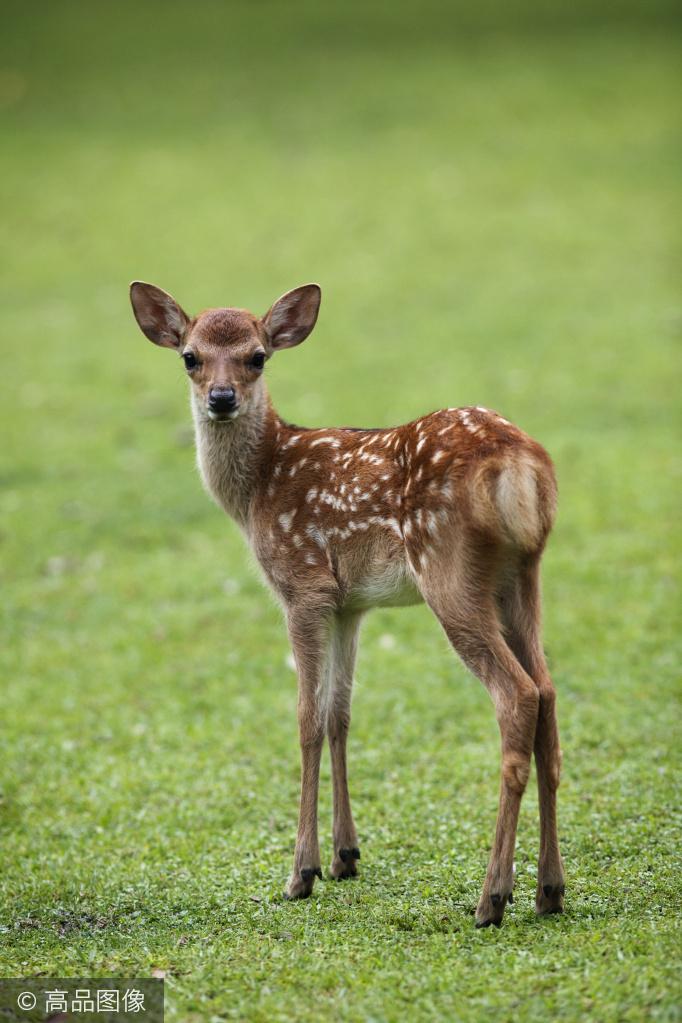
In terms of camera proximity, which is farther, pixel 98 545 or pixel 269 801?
pixel 98 545

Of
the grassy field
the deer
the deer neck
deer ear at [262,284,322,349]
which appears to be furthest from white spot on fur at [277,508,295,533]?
the grassy field

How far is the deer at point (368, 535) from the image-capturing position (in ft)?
16.3

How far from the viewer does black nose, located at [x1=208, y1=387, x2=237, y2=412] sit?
5.80m

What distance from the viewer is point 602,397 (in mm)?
14500

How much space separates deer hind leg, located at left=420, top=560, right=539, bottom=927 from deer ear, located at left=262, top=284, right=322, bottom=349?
6.06 ft

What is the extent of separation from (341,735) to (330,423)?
8.00 meters

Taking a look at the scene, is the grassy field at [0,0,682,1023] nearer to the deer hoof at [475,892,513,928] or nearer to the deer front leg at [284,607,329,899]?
the deer hoof at [475,892,513,928]

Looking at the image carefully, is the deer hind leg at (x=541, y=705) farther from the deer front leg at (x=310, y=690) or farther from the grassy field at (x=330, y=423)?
the deer front leg at (x=310, y=690)

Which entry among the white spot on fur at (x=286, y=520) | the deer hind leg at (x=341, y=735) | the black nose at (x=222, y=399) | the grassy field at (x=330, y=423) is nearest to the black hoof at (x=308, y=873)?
the grassy field at (x=330, y=423)

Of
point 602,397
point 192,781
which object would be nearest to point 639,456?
point 602,397

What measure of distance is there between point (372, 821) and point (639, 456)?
6982mm

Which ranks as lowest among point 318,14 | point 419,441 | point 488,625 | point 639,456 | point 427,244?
point 488,625

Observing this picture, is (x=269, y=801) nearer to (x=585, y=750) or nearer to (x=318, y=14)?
(x=585, y=750)

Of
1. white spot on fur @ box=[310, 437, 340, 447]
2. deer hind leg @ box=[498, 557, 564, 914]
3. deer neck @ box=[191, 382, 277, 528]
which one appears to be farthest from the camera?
deer neck @ box=[191, 382, 277, 528]
